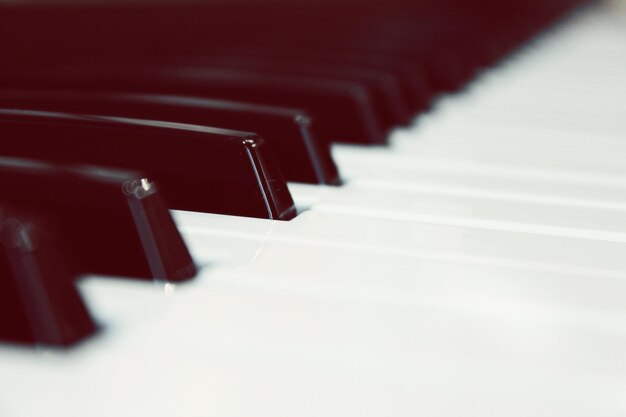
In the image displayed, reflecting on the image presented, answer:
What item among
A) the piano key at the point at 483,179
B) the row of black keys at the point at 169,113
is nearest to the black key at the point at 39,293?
the row of black keys at the point at 169,113

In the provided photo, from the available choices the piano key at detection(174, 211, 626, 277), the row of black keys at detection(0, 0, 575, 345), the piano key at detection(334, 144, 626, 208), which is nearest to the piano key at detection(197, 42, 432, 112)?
the row of black keys at detection(0, 0, 575, 345)

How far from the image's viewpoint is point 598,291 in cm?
54

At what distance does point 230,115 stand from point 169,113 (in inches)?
2.6

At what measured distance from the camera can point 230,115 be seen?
843mm

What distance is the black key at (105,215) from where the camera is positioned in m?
0.53

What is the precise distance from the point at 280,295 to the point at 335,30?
1.12 metres

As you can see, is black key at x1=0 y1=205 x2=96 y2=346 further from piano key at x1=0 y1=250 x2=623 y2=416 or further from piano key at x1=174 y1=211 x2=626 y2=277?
piano key at x1=174 y1=211 x2=626 y2=277

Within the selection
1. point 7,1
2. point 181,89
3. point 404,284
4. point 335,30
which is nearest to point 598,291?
point 404,284

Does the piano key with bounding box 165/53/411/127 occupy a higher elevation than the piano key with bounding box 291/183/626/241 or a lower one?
higher

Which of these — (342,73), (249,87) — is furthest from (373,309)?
(342,73)

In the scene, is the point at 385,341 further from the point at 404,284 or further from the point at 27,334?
the point at 27,334

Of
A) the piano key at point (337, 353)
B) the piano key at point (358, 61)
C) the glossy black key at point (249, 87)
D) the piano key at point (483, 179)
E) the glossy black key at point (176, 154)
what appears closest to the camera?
the piano key at point (337, 353)

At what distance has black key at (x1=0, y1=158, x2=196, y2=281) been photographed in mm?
526

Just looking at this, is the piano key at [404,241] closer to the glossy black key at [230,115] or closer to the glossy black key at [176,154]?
the glossy black key at [176,154]
